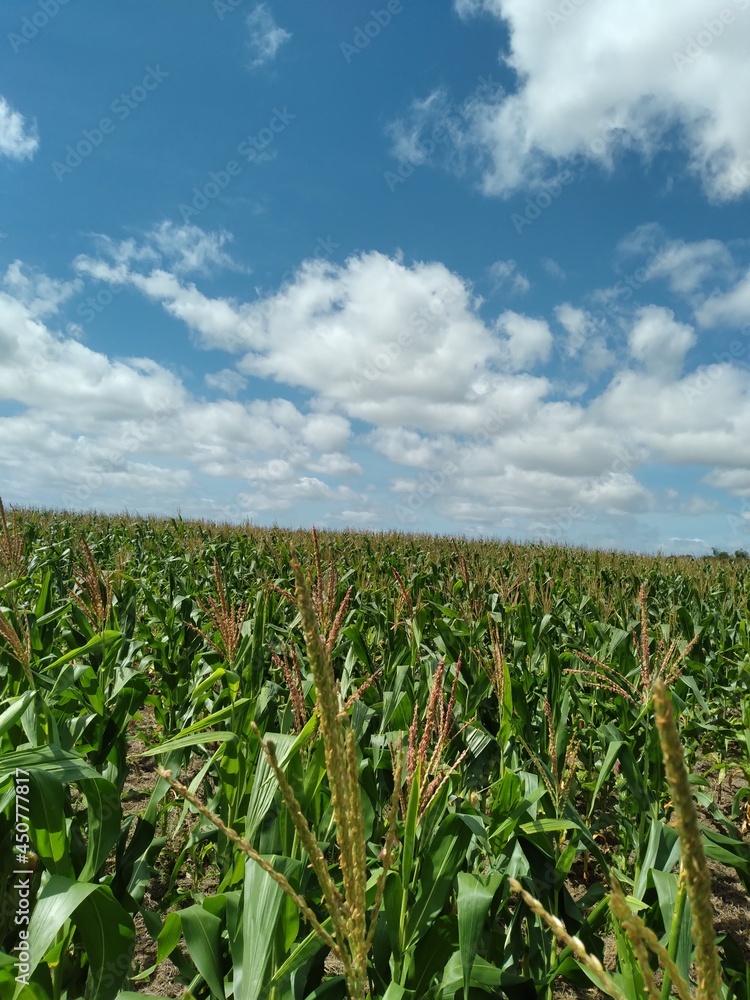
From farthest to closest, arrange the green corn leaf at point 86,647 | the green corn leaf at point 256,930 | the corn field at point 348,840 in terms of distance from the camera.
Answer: the green corn leaf at point 86,647 < the green corn leaf at point 256,930 < the corn field at point 348,840

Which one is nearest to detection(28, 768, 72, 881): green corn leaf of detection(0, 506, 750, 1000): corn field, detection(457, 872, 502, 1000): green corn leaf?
detection(0, 506, 750, 1000): corn field

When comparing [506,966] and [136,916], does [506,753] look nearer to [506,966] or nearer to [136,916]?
[506,966]

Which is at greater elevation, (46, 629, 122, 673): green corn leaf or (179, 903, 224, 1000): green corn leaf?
(46, 629, 122, 673): green corn leaf

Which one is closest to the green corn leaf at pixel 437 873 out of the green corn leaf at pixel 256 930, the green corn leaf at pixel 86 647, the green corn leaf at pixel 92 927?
the green corn leaf at pixel 256 930

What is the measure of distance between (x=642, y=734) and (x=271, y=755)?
3416mm

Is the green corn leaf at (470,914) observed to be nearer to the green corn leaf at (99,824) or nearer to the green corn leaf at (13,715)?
the green corn leaf at (99,824)

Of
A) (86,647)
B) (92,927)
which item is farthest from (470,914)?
(86,647)

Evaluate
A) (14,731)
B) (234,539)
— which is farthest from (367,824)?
(234,539)

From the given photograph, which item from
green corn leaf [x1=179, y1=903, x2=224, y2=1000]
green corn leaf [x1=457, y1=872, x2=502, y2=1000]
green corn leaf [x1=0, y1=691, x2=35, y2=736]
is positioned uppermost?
green corn leaf [x1=0, y1=691, x2=35, y2=736]

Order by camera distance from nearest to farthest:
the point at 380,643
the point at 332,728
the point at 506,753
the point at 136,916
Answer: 1. the point at 332,728
2. the point at 136,916
3. the point at 506,753
4. the point at 380,643

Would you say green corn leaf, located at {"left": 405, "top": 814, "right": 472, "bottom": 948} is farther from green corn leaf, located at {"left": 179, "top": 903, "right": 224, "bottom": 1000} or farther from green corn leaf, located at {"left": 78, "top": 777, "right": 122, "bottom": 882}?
green corn leaf, located at {"left": 78, "top": 777, "right": 122, "bottom": 882}

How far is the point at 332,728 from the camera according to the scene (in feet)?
2.24

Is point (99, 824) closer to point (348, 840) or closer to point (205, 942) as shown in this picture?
point (205, 942)

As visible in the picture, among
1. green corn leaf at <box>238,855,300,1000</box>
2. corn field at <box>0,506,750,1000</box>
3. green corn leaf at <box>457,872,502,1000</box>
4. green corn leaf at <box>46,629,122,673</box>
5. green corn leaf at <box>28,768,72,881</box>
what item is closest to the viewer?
corn field at <box>0,506,750,1000</box>
